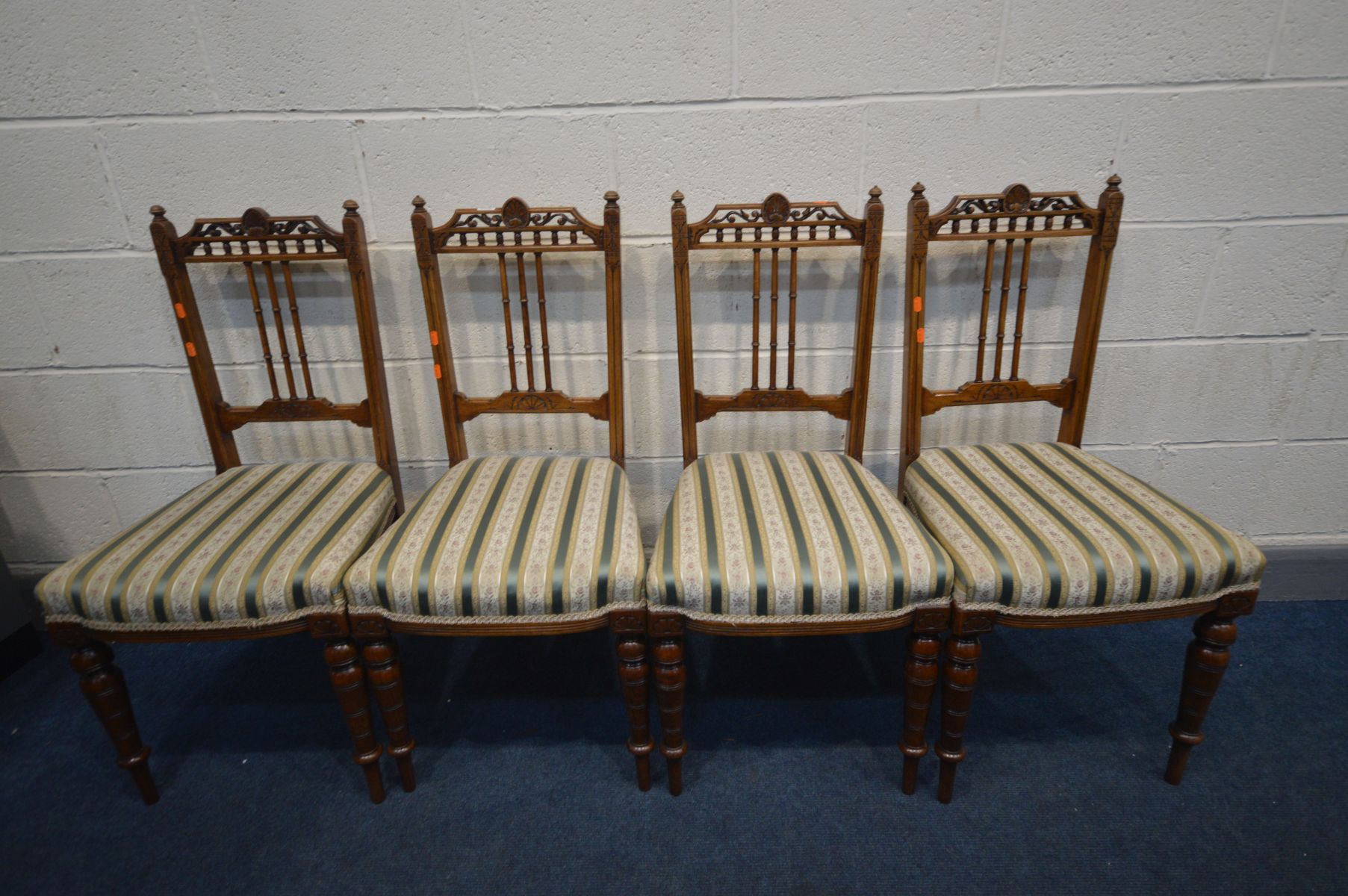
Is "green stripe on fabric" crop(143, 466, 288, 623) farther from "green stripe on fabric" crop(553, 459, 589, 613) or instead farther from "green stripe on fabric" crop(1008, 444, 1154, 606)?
"green stripe on fabric" crop(1008, 444, 1154, 606)

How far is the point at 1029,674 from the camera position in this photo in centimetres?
167

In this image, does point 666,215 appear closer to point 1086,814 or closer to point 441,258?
point 441,258

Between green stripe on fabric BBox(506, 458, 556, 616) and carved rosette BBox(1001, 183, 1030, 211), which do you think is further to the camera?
carved rosette BBox(1001, 183, 1030, 211)

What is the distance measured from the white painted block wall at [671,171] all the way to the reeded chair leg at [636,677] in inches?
26.1

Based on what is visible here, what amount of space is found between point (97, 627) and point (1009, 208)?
188cm

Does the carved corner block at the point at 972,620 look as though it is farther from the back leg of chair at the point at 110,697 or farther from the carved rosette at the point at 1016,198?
the back leg of chair at the point at 110,697

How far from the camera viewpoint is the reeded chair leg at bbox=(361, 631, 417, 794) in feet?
4.03

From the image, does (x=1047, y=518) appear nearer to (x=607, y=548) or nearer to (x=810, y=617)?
(x=810, y=617)

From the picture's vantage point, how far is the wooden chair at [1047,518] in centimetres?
117

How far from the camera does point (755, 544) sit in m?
1.21

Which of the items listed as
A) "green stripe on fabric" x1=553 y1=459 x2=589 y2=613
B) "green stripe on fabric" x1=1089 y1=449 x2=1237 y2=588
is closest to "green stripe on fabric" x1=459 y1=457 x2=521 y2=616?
"green stripe on fabric" x1=553 y1=459 x2=589 y2=613

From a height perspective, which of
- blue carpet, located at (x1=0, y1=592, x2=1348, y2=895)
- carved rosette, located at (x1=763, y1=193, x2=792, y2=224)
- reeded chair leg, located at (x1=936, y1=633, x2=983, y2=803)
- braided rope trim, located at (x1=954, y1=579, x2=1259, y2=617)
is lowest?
blue carpet, located at (x1=0, y1=592, x2=1348, y2=895)

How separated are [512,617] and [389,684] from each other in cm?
29

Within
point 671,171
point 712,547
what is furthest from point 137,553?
point 671,171
